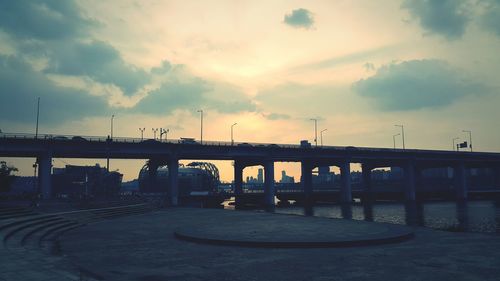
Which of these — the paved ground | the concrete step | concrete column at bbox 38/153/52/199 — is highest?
concrete column at bbox 38/153/52/199

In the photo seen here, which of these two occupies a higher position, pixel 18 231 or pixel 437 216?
pixel 18 231

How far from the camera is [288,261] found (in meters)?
14.9

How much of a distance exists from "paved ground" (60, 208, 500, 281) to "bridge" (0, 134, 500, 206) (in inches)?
1863

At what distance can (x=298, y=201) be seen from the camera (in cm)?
12962

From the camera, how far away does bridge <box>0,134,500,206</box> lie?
2763 inches

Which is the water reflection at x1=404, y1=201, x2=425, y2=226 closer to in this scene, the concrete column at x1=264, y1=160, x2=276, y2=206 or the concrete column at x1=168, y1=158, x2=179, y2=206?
the concrete column at x1=264, y1=160, x2=276, y2=206

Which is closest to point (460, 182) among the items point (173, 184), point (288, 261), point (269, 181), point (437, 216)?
point (269, 181)

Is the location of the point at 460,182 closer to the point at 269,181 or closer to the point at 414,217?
the point at 269,181

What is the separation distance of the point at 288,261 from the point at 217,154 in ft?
251

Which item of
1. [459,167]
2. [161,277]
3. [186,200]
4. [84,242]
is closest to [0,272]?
[161,277]

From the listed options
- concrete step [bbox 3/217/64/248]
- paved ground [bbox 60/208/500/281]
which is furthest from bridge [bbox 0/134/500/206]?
paved ground [bbox 60/208/500/281]

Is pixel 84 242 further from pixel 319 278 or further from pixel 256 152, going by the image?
pixel 256 152

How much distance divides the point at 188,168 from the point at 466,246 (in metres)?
157

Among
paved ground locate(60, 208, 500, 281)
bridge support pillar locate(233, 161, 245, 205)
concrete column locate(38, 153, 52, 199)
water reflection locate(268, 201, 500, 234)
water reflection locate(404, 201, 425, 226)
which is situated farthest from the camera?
bridge support pillar locate(233, 161, 245, 205)
